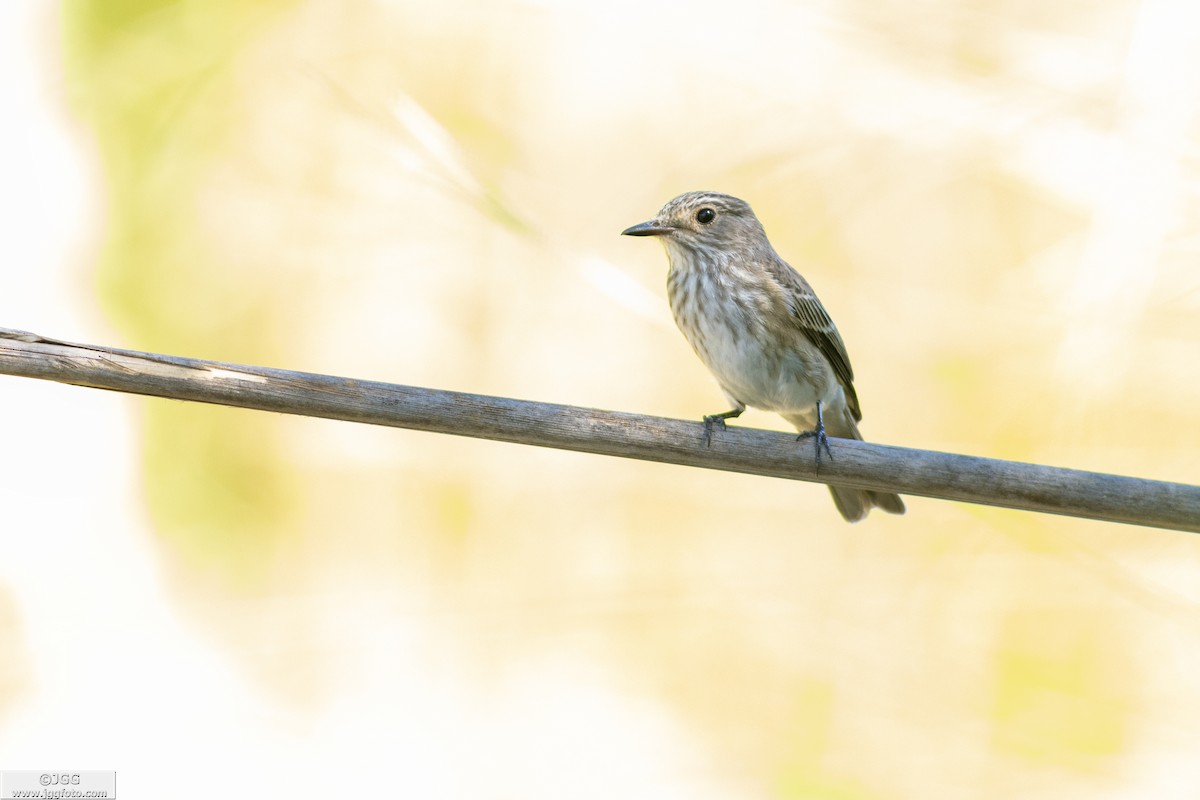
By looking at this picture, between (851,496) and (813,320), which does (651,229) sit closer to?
(813,320)

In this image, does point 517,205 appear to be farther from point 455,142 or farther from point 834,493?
point 834,493

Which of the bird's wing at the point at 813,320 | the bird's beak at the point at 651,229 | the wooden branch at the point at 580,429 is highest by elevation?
the bird's beak at the point at 651,229

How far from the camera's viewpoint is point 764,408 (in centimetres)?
341

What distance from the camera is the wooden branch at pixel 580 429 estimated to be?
6.72 ft

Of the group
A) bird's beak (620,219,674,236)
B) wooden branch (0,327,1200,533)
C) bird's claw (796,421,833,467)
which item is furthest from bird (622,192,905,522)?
wooden branch (0,327,1200,533)

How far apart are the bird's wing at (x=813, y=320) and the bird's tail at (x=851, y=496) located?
0.74ft

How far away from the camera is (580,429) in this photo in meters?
2.15

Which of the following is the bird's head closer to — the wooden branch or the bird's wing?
the bird's wing

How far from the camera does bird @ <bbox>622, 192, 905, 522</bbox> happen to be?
3199 mm

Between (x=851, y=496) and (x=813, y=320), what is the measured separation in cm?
59

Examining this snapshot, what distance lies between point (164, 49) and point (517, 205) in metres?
1.69

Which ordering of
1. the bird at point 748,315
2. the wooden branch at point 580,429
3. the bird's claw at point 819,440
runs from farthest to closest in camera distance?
the bird at point 748,315 → the bird's claw at point 819,440 → the wooden branch at point 580,429

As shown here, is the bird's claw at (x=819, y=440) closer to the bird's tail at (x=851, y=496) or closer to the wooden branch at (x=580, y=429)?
the wooden branch at (x=580, y=429)

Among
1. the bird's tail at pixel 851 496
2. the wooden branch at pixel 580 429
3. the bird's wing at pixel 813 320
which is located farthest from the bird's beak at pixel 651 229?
the wooden branch at pixel 580 429
